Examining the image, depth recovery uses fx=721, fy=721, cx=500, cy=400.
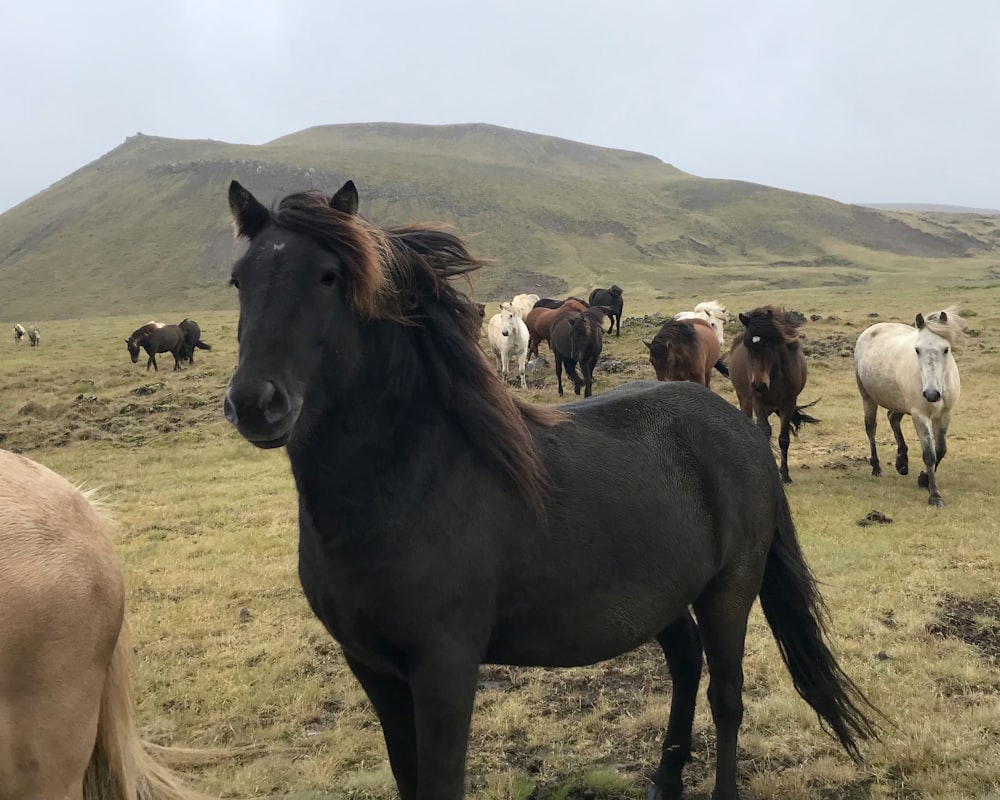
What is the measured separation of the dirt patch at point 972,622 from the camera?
4.80 meters

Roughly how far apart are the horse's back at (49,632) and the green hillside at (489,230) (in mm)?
48386

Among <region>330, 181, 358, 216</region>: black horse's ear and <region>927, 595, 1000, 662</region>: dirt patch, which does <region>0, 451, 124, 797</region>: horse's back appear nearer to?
<region>330, 181, 358, 216</region>: black horse's ear

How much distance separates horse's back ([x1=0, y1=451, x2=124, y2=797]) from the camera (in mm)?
2037

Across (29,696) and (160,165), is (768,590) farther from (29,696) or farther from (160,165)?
(160,165)

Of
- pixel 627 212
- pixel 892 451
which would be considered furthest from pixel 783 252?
pixel 892 451

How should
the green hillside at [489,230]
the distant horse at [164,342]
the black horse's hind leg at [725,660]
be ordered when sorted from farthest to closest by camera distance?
the green hillside at [489,230] < the distant horse at [164,342] < the black horse's hind leg at [725,660]

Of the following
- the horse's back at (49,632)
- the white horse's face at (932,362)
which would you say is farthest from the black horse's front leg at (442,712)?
the white horse's face at (932,362)

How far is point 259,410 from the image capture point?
72.9 inches

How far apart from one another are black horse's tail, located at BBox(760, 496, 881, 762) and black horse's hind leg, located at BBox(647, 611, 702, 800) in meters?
0.41

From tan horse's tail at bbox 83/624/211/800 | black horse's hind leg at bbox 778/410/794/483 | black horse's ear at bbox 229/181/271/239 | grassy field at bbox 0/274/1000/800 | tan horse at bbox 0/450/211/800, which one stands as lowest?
grassy field at bbox 0/274/1000/800

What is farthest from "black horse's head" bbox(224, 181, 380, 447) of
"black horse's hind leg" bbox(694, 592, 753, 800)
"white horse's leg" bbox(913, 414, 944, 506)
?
"white horse's leg" bbox(913, 414, 944, 506)

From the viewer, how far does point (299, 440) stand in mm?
2170

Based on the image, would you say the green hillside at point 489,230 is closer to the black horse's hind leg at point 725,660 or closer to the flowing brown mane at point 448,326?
the black horse's hind leg at point 725,660

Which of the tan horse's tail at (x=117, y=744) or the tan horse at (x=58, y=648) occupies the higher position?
the tan horse at (x=58, y=648)
